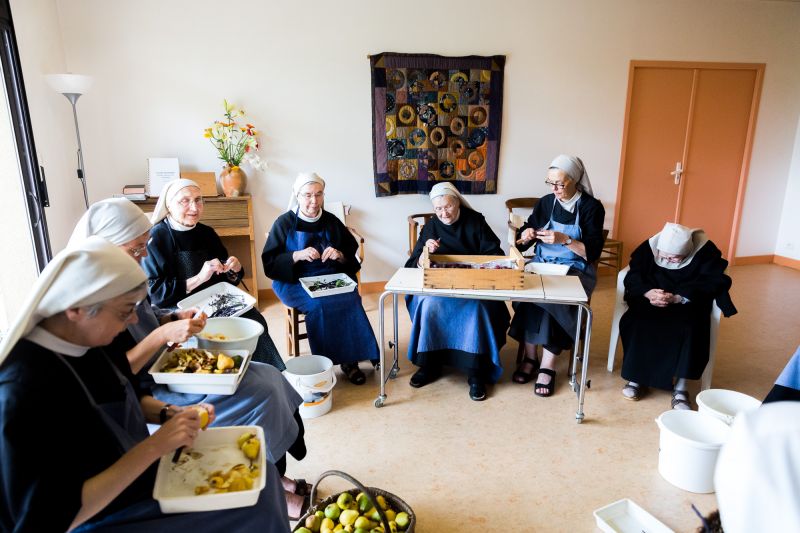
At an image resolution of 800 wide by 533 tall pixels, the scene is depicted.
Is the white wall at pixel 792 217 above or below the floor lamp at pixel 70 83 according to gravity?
below

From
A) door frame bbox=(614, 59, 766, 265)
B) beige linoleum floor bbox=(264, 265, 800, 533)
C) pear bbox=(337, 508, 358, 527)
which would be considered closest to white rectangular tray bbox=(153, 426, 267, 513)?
pear bbox=(337, 508, 358, 527)

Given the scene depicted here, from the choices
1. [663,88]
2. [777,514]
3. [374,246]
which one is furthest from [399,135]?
[777,514]

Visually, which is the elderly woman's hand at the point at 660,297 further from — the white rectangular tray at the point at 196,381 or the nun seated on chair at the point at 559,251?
the white rectangular tray at the point at 196,381

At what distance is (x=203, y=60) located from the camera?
4066 mm

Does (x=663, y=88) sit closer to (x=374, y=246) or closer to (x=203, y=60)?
(x=374, y=246)

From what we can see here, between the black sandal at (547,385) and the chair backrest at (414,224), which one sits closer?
the black sandal at (547,385)

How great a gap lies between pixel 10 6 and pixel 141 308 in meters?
2.29

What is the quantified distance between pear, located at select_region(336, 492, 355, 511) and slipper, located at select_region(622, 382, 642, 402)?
1.81 meters

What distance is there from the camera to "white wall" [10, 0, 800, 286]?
3984 mm

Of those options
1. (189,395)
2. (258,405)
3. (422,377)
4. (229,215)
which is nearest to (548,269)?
(422,377)

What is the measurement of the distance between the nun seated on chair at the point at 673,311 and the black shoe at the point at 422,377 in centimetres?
107

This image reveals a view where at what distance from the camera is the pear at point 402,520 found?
5.60 ft

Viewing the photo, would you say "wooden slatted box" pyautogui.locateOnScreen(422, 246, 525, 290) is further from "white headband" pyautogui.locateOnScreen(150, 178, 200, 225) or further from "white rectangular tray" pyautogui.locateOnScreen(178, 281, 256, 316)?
"white headband" pyautogui.locateOnScreen(150, 178, 200, 225)

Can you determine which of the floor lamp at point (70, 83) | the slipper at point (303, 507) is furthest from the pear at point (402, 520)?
the floor lamp at point (70, 83)
